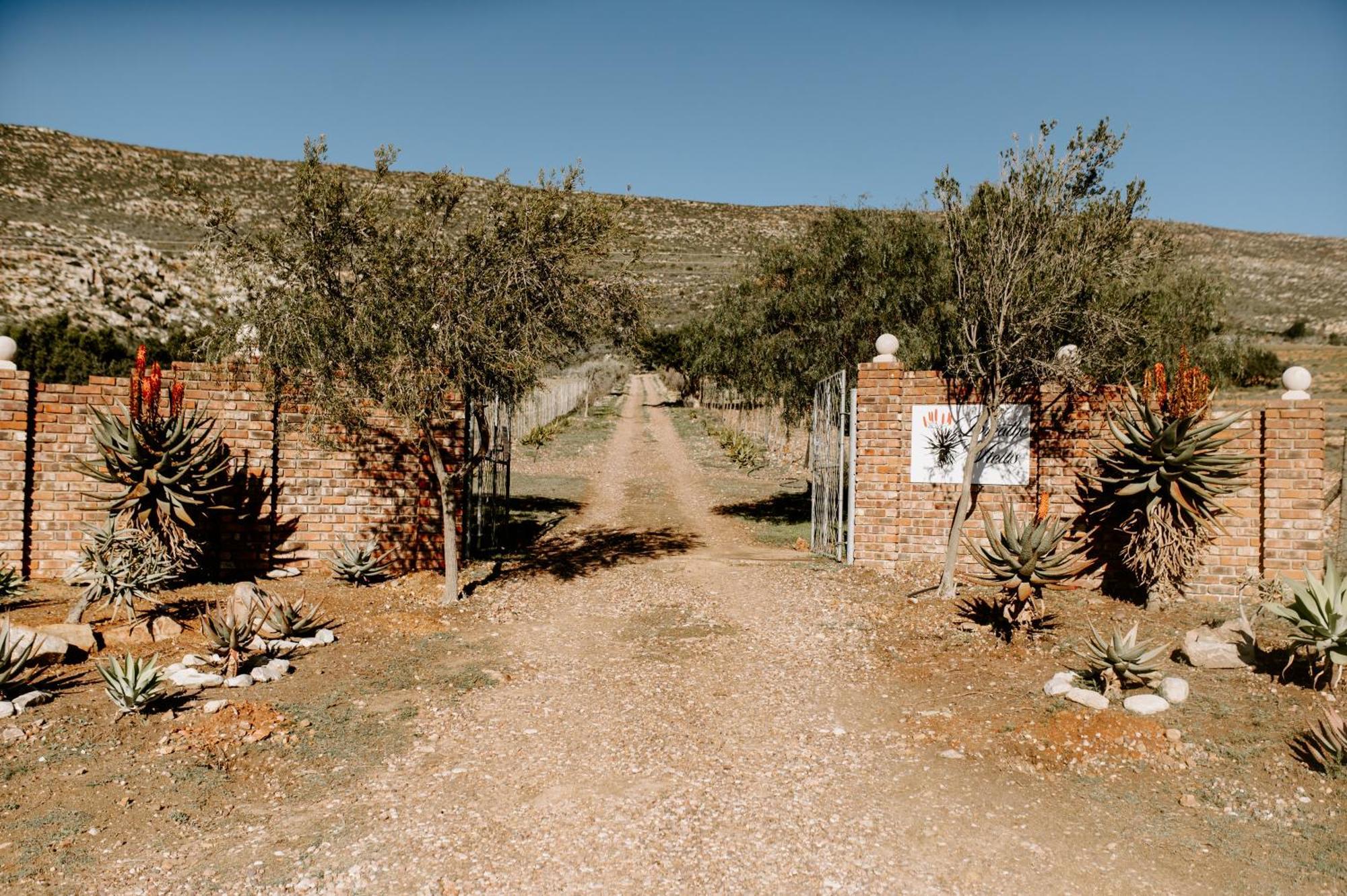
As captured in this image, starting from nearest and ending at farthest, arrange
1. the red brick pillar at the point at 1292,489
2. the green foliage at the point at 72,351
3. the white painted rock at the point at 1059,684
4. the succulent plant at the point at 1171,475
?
the white painted rock at the point at 1059,684 < the succulent plant at the point at 1171,475 < the red brick pillar at the point at 1292,489 < the green foliage at the point at 72,351

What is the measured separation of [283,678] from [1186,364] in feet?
31.8

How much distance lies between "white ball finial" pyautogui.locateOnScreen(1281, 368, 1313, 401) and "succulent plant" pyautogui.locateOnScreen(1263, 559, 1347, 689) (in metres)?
3.63

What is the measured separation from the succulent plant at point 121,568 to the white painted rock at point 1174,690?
30.3 feet

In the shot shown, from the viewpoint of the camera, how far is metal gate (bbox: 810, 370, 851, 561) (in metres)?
12.1

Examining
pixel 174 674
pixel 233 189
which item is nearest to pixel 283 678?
pixel 174 674

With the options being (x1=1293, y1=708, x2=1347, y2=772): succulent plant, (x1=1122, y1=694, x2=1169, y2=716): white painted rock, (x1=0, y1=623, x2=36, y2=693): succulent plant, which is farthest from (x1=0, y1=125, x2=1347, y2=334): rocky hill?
(x1=1293, y1=708, x2=1347, y2=772): succulent plant

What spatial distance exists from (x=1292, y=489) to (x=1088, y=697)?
4.97 metres

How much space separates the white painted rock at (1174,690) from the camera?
664 cm

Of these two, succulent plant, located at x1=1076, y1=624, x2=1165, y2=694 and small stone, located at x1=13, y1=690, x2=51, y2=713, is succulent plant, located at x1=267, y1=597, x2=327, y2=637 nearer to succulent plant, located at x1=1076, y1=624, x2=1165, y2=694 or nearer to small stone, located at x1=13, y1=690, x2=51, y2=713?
small stone, located at x1=13, y1=690, x2=51, y2=713

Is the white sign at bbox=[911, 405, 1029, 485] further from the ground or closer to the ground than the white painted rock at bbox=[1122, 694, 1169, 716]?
further from the ground

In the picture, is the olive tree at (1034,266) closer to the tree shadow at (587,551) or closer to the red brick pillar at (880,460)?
the red brick pillar at (880,460)

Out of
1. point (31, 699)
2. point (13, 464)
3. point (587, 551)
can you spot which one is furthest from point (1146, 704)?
point (13, 464)

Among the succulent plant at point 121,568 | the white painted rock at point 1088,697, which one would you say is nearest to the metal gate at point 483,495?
the succulent plant at point 121,568

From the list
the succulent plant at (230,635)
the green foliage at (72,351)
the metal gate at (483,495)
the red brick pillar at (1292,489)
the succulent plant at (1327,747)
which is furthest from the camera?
the green foliage at (72,351)
